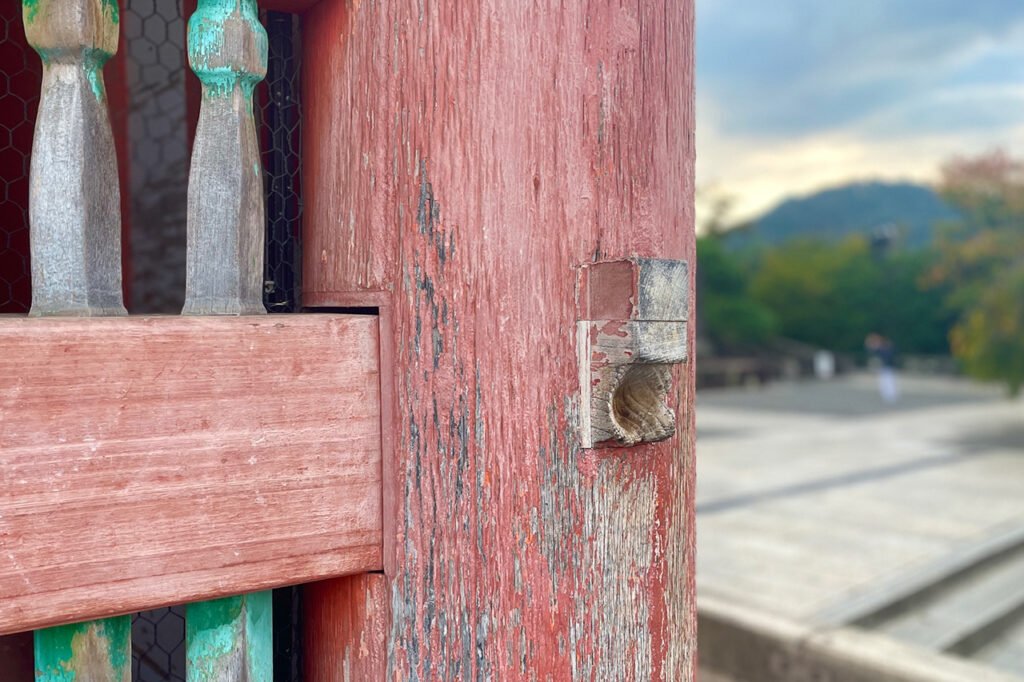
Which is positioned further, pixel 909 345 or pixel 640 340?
pixel 909 345

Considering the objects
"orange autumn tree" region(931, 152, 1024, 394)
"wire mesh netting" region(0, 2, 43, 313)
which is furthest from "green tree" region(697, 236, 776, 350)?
"wire mesh netting" region(0, 2, 43, 313)

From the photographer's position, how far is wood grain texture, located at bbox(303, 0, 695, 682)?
0.68 metres

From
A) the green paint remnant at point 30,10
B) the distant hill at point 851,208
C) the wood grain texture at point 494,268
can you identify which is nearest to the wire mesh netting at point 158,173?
the wood grain texture at point 494,268

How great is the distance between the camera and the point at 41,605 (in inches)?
22.1

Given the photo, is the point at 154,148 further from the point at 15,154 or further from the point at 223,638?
the point at 223,638

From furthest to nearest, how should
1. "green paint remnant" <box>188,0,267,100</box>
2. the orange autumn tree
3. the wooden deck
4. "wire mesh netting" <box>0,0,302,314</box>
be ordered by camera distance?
the orange autumn tree
the wooden deck
"wire mesh netting" <box>0,0,302,314</box>
"green paint remnant" <box>188,0,267,100</box>

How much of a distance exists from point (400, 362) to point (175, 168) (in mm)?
1062

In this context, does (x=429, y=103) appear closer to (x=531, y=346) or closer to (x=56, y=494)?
(x=531, y=346)

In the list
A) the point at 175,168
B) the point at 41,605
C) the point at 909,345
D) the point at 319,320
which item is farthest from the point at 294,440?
the point at 909,345

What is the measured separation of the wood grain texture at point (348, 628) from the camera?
0.70 meters

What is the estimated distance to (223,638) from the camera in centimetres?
68

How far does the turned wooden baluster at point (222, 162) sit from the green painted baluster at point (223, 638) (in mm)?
239

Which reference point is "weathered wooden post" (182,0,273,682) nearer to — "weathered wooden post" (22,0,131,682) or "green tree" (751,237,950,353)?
"weathered wooden post" (22,0,131,682)

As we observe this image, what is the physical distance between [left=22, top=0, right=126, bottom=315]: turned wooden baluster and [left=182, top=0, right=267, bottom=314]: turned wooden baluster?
7 cm
